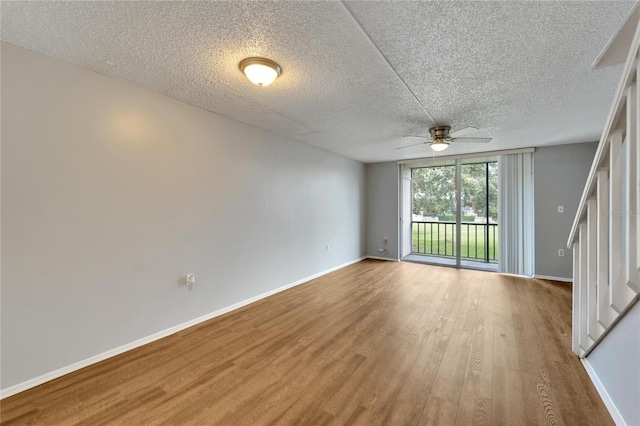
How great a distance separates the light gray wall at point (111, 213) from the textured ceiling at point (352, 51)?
10.8 inches

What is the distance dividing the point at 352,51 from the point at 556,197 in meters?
4.83

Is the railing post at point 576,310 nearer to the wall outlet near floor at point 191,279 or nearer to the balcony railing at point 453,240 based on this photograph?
the balcony railing at point 453,240

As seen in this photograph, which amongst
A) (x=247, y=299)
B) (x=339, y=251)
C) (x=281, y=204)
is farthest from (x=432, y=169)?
(x=247, y=299)

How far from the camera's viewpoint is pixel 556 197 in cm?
454

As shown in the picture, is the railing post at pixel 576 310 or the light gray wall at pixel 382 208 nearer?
the railing post at pixel 576 310

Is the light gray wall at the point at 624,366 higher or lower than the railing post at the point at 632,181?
lower

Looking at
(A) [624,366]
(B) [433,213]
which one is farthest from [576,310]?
(B) [433,213]

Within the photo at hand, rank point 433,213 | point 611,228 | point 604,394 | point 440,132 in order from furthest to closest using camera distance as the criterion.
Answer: point 433,213, point 440,132, point 604,394, point 611,228

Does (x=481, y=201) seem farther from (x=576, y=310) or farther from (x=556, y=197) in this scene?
(x=576, y=310)

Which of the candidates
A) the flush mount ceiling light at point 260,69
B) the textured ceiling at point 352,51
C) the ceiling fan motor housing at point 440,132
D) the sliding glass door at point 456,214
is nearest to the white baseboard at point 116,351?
the textured ceiling at point 352,51

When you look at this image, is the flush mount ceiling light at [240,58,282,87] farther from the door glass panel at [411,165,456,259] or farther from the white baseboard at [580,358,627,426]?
the door glass panel at [411,165,456,259]

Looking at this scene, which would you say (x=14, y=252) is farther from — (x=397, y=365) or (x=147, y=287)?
(x=397, y=365)

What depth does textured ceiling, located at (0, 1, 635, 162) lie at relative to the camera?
1.49 meters

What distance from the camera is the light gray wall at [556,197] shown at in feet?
14.4
